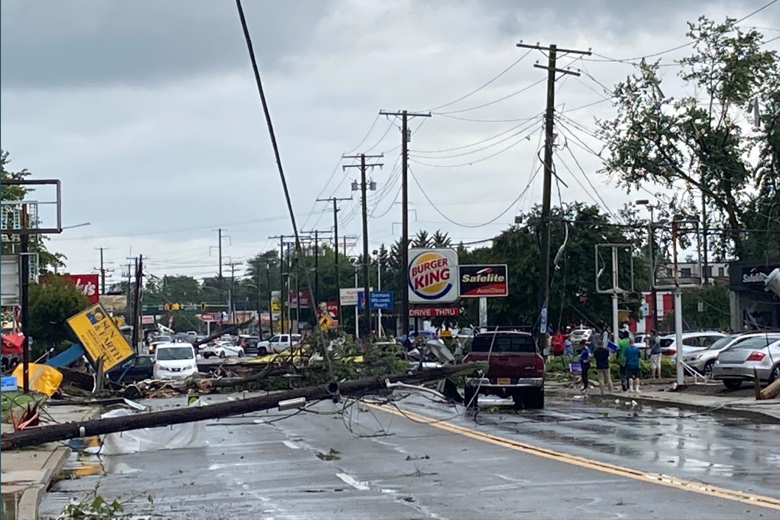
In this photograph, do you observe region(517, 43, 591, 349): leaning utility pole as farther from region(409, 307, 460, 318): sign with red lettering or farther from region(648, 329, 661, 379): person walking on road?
region(409, 307, 460, 318): sign with red lettering

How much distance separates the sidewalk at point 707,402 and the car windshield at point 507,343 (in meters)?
3.67

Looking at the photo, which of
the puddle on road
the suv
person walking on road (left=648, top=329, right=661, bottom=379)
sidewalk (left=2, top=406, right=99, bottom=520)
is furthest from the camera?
person walking on road (left=648, top=329, right=661, bottom=379)

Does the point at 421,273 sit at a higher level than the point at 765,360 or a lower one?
higher

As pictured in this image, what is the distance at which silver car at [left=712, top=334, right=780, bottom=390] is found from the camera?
29219 millimetres

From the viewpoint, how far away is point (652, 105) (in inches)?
2167

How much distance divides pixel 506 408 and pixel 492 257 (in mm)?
32120

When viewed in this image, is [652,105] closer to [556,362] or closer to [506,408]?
[556,362]

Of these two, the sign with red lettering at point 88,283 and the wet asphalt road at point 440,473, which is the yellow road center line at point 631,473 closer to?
the wet asphalt road at point 440,473

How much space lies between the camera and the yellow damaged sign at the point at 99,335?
109 feet

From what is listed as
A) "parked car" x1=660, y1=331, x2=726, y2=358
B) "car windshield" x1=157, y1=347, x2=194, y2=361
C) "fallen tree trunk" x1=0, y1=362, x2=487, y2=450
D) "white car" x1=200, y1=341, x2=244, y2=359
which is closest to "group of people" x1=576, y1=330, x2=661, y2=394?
"parked car" x1=660, y1=331, x2=726, y2=358

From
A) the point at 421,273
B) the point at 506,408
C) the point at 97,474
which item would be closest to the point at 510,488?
the point at 97,474

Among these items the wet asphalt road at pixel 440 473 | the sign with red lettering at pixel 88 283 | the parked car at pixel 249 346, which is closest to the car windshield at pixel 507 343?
the wet asphalt road at pixel 440 473

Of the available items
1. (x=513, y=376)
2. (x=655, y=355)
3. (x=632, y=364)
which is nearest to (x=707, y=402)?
(x=632, y=364)

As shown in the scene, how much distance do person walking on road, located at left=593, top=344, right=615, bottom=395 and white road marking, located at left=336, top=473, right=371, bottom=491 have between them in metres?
17.9
